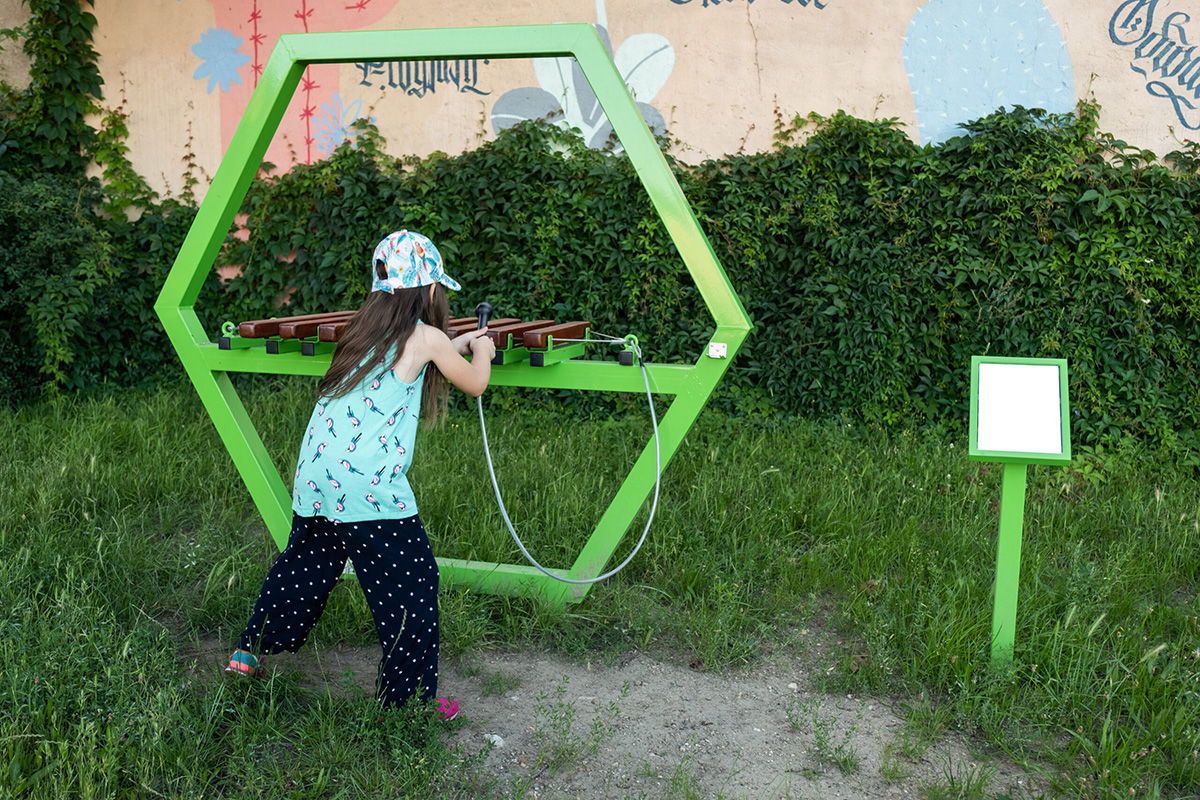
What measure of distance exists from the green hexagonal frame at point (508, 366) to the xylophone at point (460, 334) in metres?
0.06

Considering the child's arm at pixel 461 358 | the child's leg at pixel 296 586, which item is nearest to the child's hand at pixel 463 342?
the child's arm at pixel 461 358

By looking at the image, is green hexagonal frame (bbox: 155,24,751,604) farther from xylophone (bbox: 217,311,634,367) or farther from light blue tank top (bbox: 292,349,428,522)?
light blue tank top (bbox: 292,349,428,522)

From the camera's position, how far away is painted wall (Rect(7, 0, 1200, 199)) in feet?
18.8

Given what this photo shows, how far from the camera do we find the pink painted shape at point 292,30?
6.74 metres

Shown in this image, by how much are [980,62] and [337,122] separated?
4.43m

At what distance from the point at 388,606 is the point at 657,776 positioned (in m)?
0.92

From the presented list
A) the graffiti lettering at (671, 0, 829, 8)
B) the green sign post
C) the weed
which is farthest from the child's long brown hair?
the graffiti lettering at (671, 0, 829, 8)

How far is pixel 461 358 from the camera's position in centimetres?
281

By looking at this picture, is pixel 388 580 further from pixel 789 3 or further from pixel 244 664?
pixel 789 3

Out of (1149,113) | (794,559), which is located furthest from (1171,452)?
(794,559)

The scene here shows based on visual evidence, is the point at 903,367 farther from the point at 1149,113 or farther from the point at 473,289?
the point at 473,289

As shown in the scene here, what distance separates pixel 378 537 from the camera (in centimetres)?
269

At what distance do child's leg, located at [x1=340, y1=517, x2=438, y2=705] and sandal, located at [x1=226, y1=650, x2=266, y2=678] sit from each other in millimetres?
467

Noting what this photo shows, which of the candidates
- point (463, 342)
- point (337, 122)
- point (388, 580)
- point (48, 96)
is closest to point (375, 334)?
point (463, 342)
